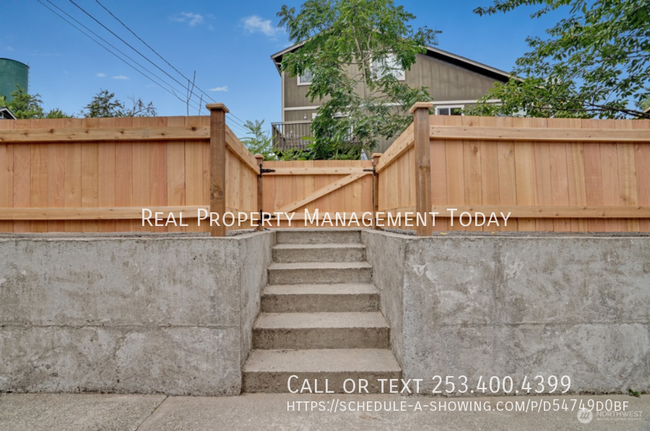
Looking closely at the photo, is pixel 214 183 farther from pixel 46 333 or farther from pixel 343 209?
pixel 343 209

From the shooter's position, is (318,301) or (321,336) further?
(318,301)

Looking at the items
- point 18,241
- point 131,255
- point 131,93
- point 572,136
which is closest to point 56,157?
point 18,241

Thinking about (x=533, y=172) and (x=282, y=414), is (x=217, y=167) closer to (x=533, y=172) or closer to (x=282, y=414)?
(x=282, y=414)

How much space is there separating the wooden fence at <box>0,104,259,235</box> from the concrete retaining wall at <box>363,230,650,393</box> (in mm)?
1778

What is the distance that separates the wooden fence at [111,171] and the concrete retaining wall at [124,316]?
0.27 metres

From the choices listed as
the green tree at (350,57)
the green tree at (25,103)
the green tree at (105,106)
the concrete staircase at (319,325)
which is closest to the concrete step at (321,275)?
the concrete staircase at (319,325)

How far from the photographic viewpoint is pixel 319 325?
3010 mm

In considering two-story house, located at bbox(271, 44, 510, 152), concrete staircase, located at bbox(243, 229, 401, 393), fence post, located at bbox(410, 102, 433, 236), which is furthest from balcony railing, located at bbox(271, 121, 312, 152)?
fence post, located at bbox(410, 102, 433, 236)

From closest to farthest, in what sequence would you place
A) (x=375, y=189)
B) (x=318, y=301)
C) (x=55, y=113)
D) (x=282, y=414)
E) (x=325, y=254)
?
1. (x=282, y=414)
2. (x=318, y=301)
3. (x=325, y=254)
4. (x=375, y=189)
5. (x=55, y=113)

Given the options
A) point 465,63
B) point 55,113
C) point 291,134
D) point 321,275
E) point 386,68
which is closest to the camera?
point 321,275

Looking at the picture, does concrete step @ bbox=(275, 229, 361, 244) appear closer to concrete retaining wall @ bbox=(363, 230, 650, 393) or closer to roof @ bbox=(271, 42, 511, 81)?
concrete retaining wall @ bbox=(363, 230, 650, 393)

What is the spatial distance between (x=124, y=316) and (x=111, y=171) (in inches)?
48.3

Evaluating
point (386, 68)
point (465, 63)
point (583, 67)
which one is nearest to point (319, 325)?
point (583, 67)

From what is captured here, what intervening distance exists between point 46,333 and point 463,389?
3.33 metres
